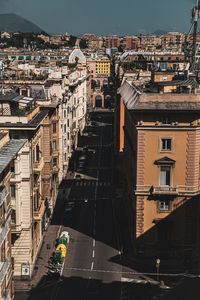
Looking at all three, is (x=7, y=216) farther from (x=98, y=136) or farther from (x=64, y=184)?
(x=98, y=136)

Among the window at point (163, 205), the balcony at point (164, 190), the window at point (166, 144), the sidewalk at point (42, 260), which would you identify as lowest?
the sidewalk at point (42, 260)

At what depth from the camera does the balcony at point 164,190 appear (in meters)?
53.1

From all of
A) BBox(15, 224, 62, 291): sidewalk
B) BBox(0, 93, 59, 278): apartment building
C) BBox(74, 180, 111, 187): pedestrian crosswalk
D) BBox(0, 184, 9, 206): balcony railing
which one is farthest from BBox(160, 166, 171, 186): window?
BBox(74, 180, 111, 187): pedestrian crosswalk

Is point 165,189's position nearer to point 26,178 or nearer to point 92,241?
point 92,241

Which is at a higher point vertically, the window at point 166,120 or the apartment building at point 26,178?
the window at point 166,120

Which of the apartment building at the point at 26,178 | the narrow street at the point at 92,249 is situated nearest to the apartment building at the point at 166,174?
the narrow street at the point at 92,249

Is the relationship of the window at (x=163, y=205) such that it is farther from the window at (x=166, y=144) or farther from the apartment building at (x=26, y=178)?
the apartment building at (x=26, y=178)

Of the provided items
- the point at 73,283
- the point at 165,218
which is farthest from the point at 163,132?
the point at 73,283

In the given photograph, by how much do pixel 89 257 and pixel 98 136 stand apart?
8908cm

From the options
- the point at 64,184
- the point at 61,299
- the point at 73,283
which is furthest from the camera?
the point at 64,184

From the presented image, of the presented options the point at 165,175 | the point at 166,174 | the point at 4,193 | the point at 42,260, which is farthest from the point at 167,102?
the point at 42,260

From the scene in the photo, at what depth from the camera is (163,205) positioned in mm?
54312

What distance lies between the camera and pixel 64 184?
91.9 metres

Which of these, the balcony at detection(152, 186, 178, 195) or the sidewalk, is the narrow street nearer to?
the sidewalk
